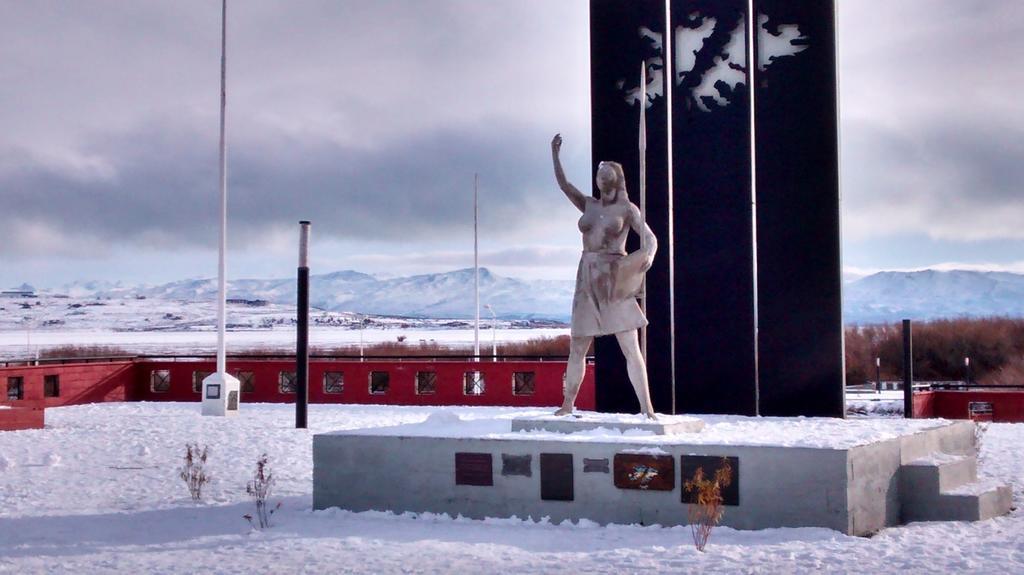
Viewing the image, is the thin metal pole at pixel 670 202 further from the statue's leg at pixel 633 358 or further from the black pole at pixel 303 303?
the black pole at pixel 303 303

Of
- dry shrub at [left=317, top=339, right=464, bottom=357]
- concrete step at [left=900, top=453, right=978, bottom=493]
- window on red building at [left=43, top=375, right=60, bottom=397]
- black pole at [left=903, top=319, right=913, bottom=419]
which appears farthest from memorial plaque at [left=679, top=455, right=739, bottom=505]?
dry shrub at [left=317, top=339, right=464, bottom=357]

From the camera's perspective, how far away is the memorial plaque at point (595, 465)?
10516mm

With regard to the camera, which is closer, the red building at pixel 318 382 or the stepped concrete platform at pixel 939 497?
the stepped concrete platform at pixel 939 497

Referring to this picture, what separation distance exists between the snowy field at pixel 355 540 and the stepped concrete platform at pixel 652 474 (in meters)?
0.18

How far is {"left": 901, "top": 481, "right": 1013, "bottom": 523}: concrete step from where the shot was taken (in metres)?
10.9

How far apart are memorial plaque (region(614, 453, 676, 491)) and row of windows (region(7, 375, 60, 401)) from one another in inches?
765

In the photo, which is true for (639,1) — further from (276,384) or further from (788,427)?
(276,384)

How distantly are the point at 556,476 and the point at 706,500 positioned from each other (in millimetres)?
1510

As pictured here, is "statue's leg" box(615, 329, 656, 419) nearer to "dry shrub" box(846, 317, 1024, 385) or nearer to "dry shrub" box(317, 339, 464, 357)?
"dry shrub" box(846, 317, 1024, 385)

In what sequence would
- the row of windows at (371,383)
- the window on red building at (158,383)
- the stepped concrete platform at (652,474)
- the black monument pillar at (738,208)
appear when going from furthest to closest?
the window on red building at (158,383), the row of windows at (371,383), the black monument pillar at (738,208), the stepped concrete platform at (652,474)

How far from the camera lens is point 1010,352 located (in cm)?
4856

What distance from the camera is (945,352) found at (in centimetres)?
4800

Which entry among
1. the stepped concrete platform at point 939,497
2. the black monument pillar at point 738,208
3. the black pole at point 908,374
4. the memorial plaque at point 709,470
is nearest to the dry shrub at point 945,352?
the black pole at point 908,374

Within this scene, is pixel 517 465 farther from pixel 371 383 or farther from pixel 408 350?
pixel 408 350
